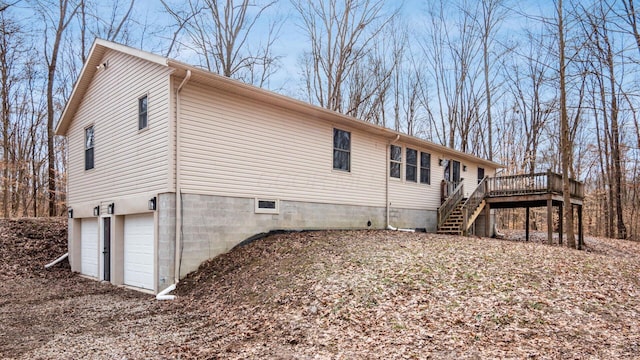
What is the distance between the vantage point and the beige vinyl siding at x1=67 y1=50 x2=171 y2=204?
9.44m

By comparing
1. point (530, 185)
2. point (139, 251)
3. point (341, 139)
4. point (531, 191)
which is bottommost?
point (139, 251)

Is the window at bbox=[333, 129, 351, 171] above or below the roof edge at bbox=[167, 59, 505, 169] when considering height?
below

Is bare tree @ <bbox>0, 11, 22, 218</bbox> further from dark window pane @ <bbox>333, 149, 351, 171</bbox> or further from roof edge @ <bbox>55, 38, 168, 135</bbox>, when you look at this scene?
dark window pane @ <bbox>333, 149, 351, 171</bbox>

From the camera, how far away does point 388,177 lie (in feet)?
49.5

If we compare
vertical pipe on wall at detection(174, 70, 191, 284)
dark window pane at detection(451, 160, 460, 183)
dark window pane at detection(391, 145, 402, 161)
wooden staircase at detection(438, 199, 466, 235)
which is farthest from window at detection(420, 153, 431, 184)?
vertical pipe on wall at detection(174, 70, 191, 284)

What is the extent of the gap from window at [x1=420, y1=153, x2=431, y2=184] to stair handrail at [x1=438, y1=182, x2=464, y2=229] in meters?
1.12

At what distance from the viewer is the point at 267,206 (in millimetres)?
10984

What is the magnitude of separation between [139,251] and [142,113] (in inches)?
137

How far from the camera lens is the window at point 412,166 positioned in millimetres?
16250

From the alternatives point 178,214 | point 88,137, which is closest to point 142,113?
point 178,214

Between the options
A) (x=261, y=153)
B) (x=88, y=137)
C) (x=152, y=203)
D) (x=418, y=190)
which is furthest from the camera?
(x=418, y=190)

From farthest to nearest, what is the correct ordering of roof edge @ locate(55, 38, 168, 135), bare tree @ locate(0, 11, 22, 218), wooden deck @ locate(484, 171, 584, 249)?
1. bare tree @ locate(0, 11, 22, 218)
2. wooden deck @ locate(484, 171, 584, 249)
3. roof edge @ locate(55, 38, 168, 135)

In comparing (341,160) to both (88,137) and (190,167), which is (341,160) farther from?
(88,137)

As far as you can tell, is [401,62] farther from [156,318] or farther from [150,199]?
[156,318]
